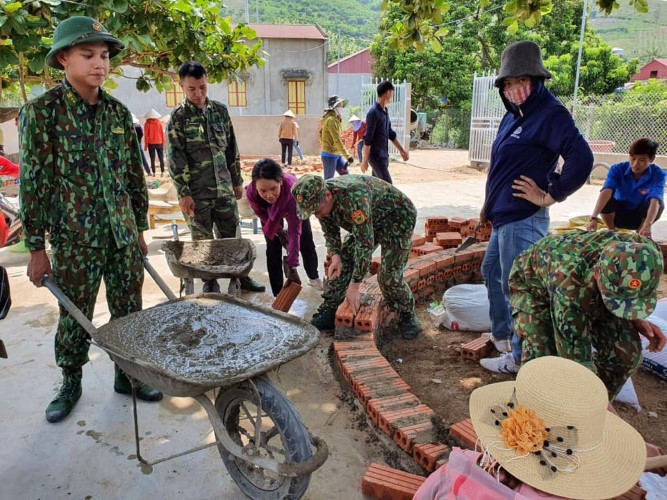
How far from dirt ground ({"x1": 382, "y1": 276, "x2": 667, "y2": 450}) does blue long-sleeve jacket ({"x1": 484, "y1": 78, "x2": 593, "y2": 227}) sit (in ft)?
3.28

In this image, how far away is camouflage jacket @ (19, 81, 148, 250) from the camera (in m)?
2.44

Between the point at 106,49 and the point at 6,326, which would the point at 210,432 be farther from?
the point at 6,326

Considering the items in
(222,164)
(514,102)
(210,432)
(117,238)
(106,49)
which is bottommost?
(210,432)

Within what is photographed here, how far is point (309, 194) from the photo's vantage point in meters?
2.87

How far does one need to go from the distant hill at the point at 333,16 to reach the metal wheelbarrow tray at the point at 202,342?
189 feet

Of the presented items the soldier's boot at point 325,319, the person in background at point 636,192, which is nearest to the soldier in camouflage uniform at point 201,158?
the soldier's boot at point 325,319

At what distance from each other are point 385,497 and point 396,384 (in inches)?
28.0

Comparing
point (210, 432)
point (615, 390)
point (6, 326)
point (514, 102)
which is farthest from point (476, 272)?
point (6, 326)

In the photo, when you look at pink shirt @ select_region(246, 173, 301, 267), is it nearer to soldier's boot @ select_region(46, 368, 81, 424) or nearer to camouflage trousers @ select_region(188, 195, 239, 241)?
camouflage trousers @ select_region(188, 195, 239, 241)

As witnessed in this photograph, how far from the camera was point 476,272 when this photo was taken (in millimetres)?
4988

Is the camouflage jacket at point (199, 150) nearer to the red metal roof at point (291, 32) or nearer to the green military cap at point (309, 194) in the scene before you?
the green military cap at point (309, 194)

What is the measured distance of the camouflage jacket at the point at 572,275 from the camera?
1986 millimetres

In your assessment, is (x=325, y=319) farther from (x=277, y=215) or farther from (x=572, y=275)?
(x=572, y=275)

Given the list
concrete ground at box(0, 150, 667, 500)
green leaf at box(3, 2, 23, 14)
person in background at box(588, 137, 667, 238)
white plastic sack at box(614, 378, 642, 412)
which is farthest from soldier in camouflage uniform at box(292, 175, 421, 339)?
person in background at box(588, 137, 667, 238)
